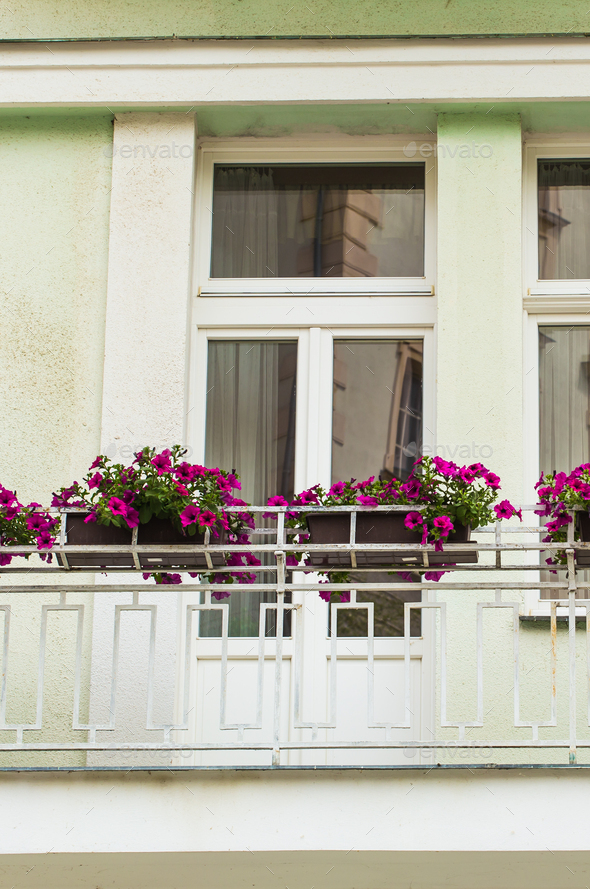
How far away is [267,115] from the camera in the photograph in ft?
20.3

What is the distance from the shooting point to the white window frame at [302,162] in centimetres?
614

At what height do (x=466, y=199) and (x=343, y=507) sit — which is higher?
(x=466, y=199)

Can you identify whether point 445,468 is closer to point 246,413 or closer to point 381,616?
point 381,616

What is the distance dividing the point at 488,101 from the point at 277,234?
4.61 feet

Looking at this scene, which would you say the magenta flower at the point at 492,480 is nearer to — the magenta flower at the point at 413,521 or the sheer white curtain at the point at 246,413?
the magenta flower at the point at 413,521

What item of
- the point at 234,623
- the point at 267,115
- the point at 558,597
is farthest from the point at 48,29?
the point at 558,597

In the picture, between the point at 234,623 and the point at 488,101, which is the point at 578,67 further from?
the point at 234,623

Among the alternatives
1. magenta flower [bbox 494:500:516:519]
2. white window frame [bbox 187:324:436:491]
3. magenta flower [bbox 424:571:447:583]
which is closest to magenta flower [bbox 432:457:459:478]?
magenta flower [bbox 494:500:516:519]

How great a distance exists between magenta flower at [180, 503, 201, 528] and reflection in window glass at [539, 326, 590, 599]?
2397 mm

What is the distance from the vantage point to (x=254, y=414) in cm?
607

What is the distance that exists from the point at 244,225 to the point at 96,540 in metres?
2.60

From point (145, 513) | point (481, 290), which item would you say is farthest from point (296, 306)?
point (145, 513)

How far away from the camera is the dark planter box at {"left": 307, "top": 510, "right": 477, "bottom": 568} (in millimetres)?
4410

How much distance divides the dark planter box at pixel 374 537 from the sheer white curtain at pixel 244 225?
226 cm
